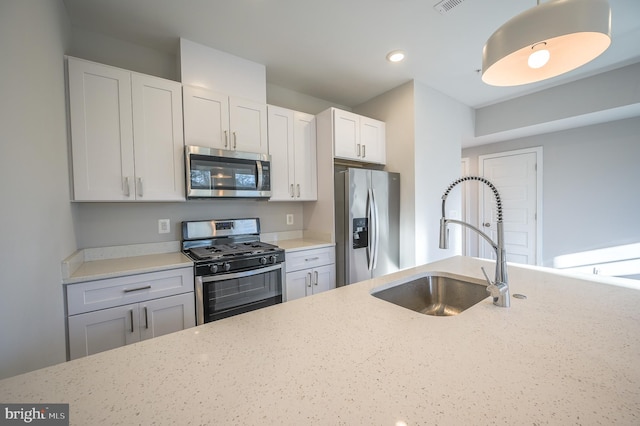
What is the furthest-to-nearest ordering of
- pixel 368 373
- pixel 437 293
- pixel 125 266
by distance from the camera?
pixel 125 266 < pixel 437 293 < pixel 368 373

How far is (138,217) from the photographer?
206cm

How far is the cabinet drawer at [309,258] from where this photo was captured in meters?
2.27

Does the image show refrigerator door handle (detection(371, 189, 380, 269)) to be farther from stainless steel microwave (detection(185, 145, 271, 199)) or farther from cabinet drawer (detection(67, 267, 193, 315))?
cabinet drawer (detection(67, 267, 193, 315))

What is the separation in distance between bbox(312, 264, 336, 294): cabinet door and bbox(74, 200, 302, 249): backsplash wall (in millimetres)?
898

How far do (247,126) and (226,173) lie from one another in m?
0.51

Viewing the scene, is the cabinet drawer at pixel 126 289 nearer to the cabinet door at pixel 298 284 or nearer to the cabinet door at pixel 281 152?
the cabinet door at pixel 298 284

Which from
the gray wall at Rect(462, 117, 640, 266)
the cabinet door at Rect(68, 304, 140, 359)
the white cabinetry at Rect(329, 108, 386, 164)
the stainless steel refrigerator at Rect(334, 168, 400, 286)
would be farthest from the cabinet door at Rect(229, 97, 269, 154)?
the gray wall at Rect(462, 117, 640, 266)

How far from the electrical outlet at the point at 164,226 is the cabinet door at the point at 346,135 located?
173cm

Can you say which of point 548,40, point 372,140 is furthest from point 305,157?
point 548,40

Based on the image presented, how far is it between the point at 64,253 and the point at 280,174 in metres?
1.67

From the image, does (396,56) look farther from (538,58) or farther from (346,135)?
(538,58)

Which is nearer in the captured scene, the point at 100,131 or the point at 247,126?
the point at 100,131

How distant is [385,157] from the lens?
10.0 ft

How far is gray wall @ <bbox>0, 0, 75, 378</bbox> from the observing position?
0.90m
